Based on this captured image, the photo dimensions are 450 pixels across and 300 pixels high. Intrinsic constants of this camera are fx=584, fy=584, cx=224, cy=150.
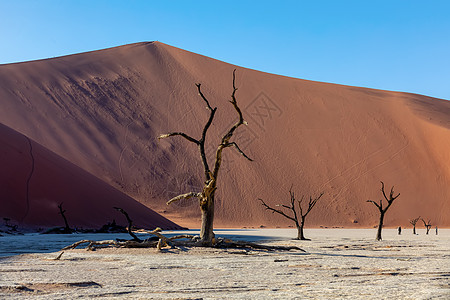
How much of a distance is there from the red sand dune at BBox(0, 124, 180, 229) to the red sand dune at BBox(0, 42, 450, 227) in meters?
14.5

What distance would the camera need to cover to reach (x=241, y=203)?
55.7 metres

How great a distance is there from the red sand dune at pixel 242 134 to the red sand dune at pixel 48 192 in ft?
47.4

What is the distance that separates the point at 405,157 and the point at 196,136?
2237 centimetres

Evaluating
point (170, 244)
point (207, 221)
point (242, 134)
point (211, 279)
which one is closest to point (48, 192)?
point (207, 221)

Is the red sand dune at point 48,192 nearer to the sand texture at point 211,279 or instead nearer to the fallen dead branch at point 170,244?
the fallen dead branch at point 170,244

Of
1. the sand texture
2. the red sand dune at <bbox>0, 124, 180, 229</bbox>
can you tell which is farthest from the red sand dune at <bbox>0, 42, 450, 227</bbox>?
the sand texture

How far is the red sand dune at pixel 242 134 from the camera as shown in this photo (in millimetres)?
55844

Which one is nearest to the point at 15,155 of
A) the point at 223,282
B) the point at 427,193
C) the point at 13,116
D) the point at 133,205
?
the point at 133,205

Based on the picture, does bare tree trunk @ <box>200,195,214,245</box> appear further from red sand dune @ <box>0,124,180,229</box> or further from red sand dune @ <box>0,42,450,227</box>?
red sand dune @ <box>0,42,450,227</box>

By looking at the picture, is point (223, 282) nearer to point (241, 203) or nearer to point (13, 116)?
point (241, 203)

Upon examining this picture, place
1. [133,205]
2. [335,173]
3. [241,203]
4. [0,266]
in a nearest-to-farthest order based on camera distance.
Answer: [0,266] → [133,205] → [241,203] → [335,173]

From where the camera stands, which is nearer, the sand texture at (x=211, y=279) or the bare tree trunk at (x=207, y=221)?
the sand texture at (x=211, y=279)

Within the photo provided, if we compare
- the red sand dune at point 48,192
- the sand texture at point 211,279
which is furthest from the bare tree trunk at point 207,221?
the red sand dune at point 48,192

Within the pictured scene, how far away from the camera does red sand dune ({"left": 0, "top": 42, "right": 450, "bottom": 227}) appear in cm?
5584
